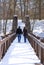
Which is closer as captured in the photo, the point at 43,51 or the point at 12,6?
the point at 43,51

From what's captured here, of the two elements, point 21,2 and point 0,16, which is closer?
point 0,16

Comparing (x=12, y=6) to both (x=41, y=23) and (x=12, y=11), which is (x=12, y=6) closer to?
(x=12, y=11)

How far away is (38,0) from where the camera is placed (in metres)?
57.3

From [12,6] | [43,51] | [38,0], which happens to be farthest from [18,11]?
[43,51]

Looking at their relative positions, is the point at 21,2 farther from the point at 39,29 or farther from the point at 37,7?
the point at 39,29

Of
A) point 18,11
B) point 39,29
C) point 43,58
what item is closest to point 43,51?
point 43,58

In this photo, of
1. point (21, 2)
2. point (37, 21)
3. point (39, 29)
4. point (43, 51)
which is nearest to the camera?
point (43, 51)

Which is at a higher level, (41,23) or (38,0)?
(38,0)

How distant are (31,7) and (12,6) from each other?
16.9 feet

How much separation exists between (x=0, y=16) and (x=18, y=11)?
7.30m

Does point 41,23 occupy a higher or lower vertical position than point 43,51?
lower

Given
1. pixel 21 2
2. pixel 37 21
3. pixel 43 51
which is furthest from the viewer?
pixel 21 2

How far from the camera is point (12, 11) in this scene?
57562mm

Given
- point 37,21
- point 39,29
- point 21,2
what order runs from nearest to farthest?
point 39,29 → point 37,21 → point 21,2
